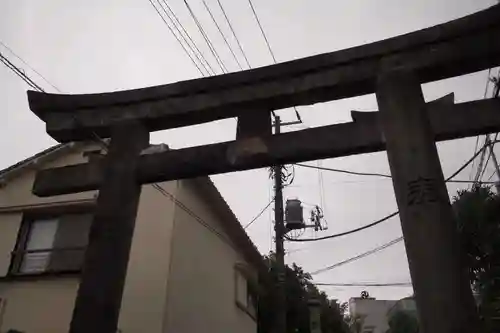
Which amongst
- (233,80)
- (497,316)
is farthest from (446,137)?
(497,316)

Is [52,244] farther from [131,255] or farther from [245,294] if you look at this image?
[245,294]

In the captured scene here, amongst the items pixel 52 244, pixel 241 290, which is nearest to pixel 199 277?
pixel 52 244

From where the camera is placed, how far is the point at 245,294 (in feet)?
49.2

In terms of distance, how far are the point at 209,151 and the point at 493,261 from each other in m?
7.56

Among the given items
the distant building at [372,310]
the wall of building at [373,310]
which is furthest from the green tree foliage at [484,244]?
the wall of building at [373,310]

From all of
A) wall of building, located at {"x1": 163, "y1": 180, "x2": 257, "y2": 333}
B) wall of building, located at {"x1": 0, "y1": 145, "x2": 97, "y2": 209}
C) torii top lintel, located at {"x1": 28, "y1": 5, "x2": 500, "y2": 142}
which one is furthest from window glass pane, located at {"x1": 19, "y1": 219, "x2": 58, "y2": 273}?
torii top lintel, located at {"x1": 28, "y1": 5, "x2": 500, "y2": 142}

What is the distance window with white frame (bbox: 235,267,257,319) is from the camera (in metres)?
14.1

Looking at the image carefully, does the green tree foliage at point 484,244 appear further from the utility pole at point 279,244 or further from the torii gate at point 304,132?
the torii gate at point 304,132

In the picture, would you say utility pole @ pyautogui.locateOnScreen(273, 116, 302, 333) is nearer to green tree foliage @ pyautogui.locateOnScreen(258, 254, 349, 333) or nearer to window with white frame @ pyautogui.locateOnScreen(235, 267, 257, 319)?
window with white frame @ pyautogui.locateOnScreen(235, 267, 257, 319)

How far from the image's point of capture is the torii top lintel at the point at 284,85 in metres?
4.32

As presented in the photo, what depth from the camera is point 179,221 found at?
9.99m

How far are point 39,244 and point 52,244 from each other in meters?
0.43

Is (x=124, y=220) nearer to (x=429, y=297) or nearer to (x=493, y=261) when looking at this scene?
(x=429, y=297)

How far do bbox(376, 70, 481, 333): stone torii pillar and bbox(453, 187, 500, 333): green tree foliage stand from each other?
5.97 meters
